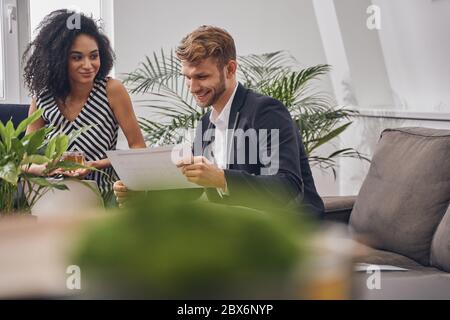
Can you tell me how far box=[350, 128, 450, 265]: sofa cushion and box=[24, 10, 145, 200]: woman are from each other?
797 mm

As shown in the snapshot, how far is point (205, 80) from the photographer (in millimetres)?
1204

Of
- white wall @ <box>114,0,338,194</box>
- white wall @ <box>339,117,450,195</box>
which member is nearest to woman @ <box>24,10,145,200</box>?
white wall @ <box>339,117,450,195</box>

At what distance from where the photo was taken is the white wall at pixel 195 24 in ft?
13.6

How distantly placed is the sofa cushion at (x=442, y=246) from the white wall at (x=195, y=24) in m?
2.20

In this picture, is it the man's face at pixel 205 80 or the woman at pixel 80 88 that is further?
the woman at pixel 80 88

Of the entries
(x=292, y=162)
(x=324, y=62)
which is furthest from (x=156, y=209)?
(x=324, y=62)

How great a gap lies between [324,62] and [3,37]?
174cm

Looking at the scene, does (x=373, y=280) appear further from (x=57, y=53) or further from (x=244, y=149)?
(x=57, y=53)

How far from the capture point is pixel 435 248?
204 centimetres

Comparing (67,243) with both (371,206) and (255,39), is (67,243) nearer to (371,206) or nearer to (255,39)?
(371,206)

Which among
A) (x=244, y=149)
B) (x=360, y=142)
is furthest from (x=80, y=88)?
(x=244, y=149)

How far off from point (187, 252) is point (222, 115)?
5.18 feet

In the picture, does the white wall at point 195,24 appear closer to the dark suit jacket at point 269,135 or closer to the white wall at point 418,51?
the white wall at point 418,51

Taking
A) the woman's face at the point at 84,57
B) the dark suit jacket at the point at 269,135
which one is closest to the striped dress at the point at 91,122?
the woman's face at the point at 84,57
